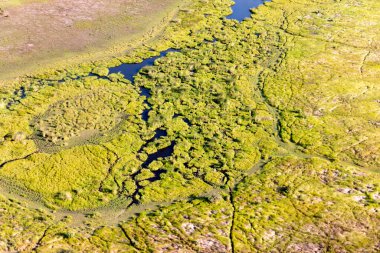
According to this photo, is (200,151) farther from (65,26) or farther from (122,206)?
(65,26)

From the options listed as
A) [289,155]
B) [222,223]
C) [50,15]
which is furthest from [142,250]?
[50,15]

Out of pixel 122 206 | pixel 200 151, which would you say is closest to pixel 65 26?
pixel 200 151

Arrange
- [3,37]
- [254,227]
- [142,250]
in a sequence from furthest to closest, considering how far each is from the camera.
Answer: [3,37] < [254,227] < [142,250]

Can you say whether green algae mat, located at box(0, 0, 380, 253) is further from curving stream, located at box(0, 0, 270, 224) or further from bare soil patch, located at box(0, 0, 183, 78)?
bare soil patch, located at box(0, 0, 183, 78)

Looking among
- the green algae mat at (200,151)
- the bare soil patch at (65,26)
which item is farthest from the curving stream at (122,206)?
the bare soil patch at (65,26)

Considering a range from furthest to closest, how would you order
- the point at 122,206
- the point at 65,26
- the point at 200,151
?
the point at 65,26
the point at 200,151
the point at 122,206

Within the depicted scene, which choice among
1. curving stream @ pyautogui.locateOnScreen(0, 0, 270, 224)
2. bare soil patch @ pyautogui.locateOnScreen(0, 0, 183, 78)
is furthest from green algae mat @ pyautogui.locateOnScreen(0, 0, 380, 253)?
bare soil patch @ pyautogui.locateOnScreen(0, 0, 183, 78)

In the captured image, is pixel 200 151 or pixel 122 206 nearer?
pixel 122 206

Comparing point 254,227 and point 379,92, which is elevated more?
point 379,92

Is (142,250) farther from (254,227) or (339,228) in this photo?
(339,228)
